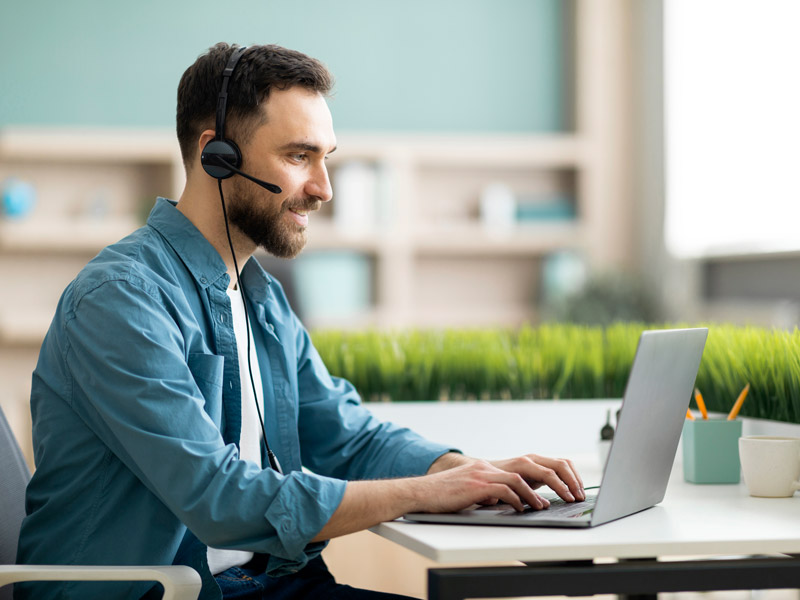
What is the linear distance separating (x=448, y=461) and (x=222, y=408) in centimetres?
33

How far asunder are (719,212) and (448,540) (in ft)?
15.3

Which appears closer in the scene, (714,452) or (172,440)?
(172,440)

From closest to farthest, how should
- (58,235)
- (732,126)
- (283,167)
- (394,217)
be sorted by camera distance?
(283,167) < (732,126) < (58,235) < (394,217)

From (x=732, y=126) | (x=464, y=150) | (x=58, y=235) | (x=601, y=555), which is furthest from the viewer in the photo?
(x=464, y=150)

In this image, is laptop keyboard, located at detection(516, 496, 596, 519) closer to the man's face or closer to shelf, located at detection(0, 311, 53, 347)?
the man's face

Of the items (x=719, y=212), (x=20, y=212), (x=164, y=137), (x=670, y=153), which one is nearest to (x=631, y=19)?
(x=670, y=153)

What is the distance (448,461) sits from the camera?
1.42 metres

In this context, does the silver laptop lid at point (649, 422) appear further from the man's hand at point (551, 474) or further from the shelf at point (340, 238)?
the shelf at point (340, 238)

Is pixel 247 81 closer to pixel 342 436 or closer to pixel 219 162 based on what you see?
pixel 219 162

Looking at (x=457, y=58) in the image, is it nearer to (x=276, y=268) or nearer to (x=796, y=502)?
(x=276, y=268)

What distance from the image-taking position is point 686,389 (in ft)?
4.14

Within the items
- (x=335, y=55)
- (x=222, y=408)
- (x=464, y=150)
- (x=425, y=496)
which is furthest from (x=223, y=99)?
(x=335, y=55)

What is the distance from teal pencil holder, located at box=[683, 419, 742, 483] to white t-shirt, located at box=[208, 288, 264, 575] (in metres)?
0.65

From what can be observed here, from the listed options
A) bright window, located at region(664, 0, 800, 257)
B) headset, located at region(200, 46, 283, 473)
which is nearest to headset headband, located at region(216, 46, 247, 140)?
headset, located at region(200, 46, 283, 473)
